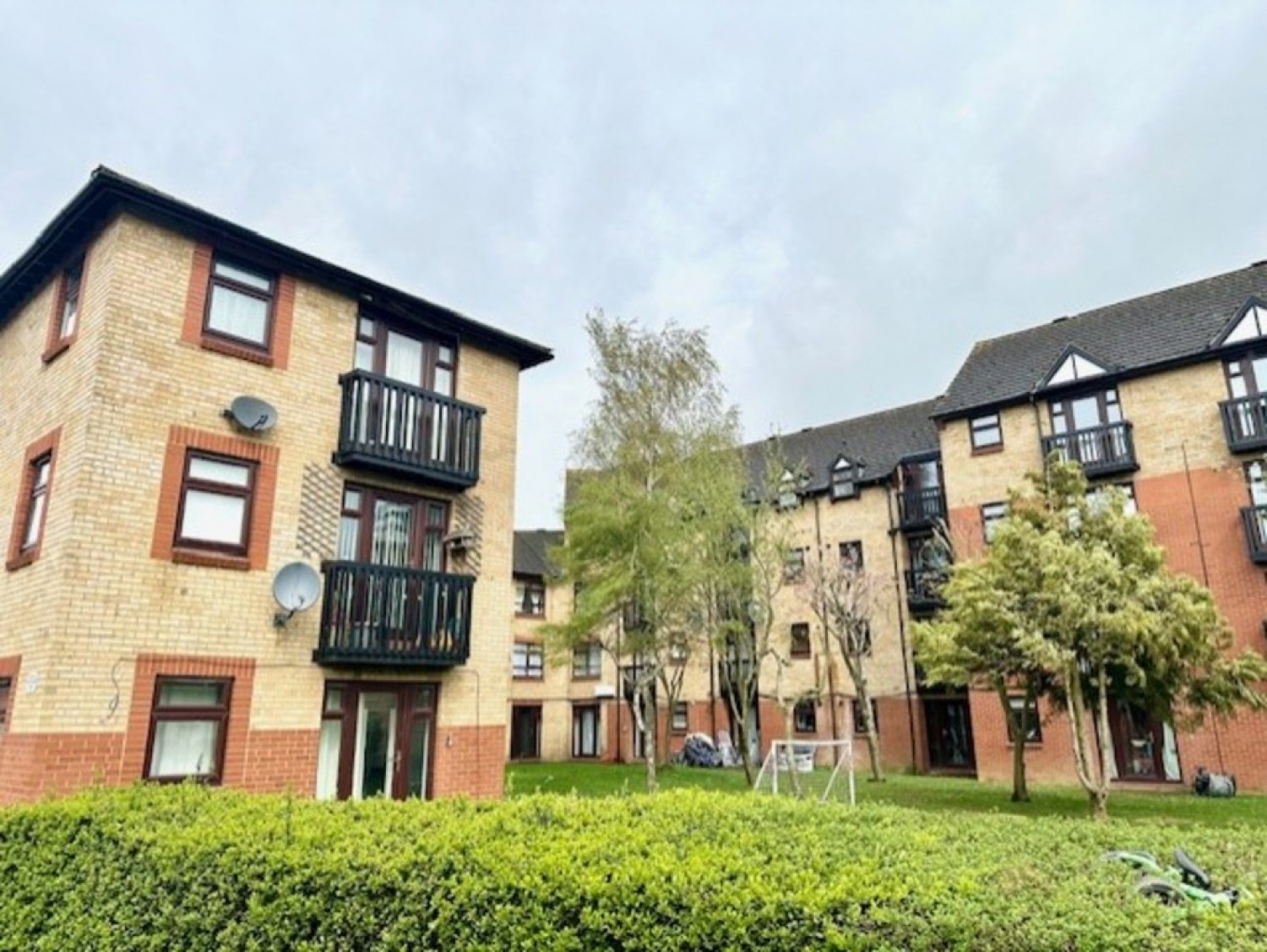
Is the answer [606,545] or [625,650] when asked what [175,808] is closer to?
[606,545]

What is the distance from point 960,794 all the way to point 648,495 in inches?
418

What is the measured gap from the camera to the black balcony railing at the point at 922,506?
2561 cm

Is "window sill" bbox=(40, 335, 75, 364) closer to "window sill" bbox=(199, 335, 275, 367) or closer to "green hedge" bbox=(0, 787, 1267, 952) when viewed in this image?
"window sill" bbox=(199, 335, 275, 367)

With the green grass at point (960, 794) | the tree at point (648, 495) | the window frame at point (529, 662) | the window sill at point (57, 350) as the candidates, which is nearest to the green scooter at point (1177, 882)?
the green grass at point (960, 794)

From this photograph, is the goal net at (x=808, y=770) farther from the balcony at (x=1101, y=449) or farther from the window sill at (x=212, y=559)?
the balcony at (x=1101, y=449)

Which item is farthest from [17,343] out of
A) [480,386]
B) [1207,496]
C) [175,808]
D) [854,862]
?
A: [1207,496]

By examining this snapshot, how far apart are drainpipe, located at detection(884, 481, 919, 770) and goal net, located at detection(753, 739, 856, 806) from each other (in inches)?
89.2

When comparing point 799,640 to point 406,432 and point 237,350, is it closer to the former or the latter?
point 406,432

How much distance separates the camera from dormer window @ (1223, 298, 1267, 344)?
1941 cm

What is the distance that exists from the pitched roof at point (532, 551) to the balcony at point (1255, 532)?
2209 cm

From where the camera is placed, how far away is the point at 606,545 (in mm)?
15609

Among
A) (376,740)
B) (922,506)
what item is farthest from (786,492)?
(376,740)

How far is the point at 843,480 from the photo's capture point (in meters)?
28.5

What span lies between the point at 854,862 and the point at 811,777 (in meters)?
19.2
